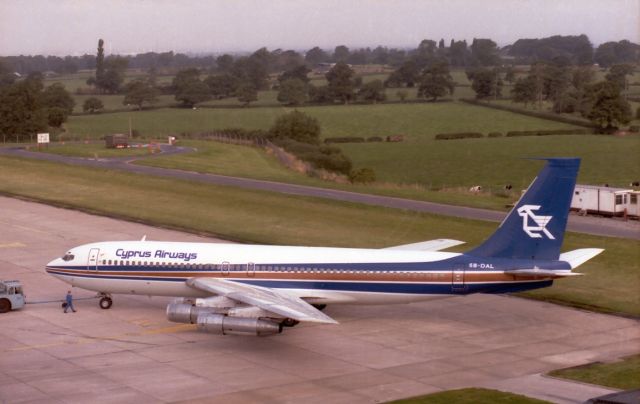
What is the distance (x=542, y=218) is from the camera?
1644 inches

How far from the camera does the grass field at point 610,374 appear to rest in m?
35.9

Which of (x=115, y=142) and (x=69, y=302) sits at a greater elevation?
(x=115, y=142)

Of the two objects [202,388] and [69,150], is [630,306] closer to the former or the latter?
[202,388]

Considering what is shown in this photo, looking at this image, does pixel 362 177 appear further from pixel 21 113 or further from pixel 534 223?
pixel 21 113

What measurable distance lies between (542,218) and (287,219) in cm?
3896

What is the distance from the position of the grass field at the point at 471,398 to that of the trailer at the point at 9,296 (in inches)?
909

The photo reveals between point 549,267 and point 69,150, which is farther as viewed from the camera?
point 69,150

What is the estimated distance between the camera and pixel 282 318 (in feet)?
135

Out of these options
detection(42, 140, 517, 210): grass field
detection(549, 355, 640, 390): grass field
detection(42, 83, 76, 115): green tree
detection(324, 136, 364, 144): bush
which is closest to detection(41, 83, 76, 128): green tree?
detection(42, 83, 76, 115): green tree

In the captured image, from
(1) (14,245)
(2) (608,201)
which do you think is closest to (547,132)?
(2) (608,201)

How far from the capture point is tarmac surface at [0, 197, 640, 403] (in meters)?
35.1

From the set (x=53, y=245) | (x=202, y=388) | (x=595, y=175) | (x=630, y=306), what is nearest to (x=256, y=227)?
(x=53, y=245)

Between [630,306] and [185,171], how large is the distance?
71.1 meters

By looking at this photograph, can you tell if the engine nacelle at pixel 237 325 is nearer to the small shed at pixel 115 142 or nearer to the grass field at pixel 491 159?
the grass field at pixel 491 159
